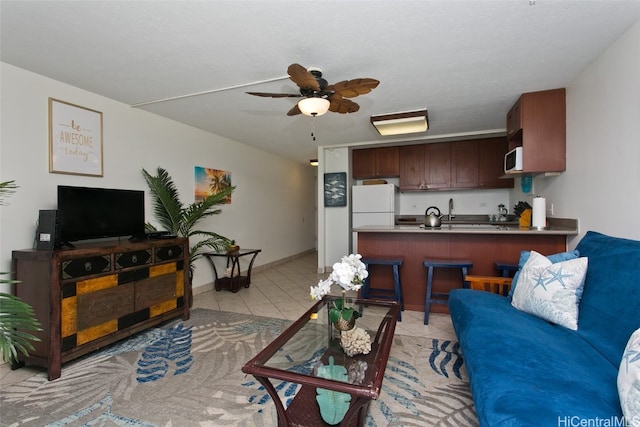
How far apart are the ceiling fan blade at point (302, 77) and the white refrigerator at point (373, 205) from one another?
324 cm

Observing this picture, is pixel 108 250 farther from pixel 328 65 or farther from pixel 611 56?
pixel 611 56

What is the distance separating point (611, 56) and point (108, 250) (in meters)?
4.23

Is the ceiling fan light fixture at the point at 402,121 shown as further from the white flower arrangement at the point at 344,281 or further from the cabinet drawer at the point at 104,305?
the cabinet drawer at the point at 104,305

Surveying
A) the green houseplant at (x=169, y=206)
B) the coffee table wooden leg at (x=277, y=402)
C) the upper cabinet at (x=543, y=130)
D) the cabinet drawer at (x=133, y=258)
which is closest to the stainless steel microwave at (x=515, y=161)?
the upper cabinet at (x=543, y=130)

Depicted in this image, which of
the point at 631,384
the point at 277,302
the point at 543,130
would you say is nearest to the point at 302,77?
the point at 631,384

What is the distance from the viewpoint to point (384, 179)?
239 inches

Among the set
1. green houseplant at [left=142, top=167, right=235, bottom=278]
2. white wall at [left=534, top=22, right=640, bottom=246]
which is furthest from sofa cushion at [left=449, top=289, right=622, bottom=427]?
green houseplant at [left=142, top=167, right=235, bottom=278]

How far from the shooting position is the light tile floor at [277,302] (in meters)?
2.88

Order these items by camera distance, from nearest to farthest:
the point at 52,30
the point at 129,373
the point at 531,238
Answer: the point at 52,30
the point at 129,373
the point at 531,238

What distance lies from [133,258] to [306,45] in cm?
237

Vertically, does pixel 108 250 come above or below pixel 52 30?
below

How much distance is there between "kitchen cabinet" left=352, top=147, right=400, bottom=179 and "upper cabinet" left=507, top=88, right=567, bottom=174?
266 centimetres

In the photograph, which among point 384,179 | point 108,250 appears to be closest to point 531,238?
point 384,179

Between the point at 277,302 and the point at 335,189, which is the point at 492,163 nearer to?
the point at 335,189
